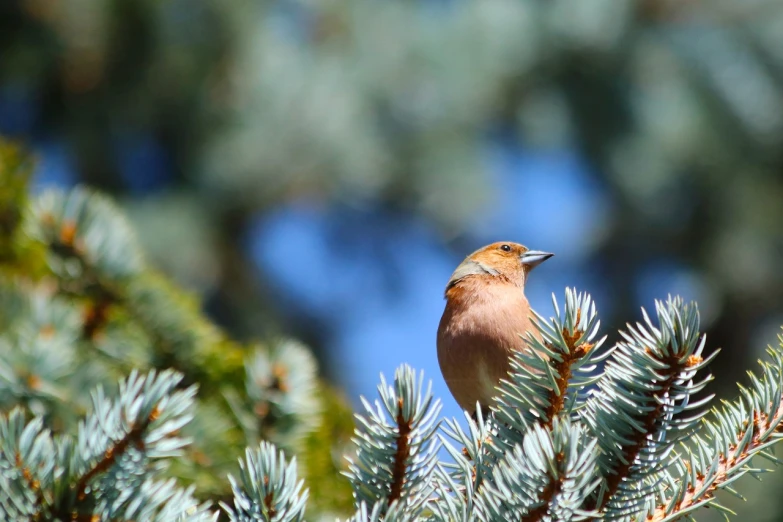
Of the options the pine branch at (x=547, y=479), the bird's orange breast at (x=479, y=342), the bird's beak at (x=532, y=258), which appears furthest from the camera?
the bird's beak at (x=532, y=258)

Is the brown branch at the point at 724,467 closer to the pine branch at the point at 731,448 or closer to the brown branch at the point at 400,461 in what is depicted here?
the pine branch at the point at 731,448

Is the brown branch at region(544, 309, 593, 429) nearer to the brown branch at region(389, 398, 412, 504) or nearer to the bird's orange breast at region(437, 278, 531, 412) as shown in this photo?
the brown branch at region(389, 398, 412, 504)

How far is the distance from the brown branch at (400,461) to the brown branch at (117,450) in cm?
45

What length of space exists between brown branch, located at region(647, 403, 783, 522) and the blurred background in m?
5.33

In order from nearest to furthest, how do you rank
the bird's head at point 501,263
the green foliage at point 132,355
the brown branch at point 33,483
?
the brown branch at point 33,483
the green foliage at point 132,355
the bird's head at point 501,263

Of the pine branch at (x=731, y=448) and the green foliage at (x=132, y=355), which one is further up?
the green foliage at (x=132, y=355)

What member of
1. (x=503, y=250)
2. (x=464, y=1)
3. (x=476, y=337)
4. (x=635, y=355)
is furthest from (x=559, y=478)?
(x=464, y=1)

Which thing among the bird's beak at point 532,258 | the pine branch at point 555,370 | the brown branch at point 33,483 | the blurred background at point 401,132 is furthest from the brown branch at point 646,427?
the blurred background at point 401,132

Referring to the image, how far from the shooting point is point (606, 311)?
874 cm

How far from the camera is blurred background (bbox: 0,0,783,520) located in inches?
265

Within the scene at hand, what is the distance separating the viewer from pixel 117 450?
1.56 metres

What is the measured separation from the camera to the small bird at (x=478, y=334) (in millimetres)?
2822

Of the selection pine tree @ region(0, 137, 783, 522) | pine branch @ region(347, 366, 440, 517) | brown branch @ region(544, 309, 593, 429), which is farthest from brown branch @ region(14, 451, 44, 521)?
brown branch @ region(544, 309, 593, 429)

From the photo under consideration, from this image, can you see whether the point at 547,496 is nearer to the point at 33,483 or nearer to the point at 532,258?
the point at 33,483
